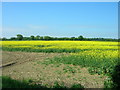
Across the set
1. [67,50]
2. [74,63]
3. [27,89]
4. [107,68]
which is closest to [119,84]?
[27,89]

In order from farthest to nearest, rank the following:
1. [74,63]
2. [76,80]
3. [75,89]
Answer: [74,63] < [76,80] < [75,89]

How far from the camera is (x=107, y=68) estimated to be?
1056 centimetres

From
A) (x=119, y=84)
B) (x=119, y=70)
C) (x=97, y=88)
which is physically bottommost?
(x=97, y=88)

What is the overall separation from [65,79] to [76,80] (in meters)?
0.51

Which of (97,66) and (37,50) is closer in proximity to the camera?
(97,66)

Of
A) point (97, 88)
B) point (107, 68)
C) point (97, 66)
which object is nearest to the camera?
point (97, 88)

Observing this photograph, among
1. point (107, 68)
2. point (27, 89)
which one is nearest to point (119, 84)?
point (27, 89)

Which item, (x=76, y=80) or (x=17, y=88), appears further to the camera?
(x=76, y=80)

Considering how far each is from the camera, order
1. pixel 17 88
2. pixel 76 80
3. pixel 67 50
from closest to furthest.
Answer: pixel 17 88 < pixel 76 80 < pixel 67 50

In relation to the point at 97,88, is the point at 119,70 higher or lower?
higher

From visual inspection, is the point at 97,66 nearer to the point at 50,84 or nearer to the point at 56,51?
the point at 50,84

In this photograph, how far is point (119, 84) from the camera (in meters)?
5.96

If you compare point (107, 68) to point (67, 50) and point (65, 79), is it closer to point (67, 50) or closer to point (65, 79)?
point (65, 79)

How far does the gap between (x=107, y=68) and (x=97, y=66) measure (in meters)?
1.16
